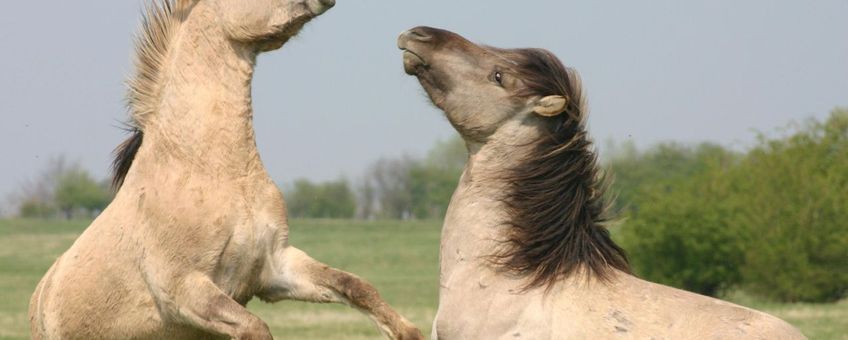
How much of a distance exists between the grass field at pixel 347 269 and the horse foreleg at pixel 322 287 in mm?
10645

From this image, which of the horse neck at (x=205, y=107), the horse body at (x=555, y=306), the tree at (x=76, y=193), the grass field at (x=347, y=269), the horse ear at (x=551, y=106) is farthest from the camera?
the tree at (x=76, y=193)

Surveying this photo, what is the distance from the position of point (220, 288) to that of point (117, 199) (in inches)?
32.2

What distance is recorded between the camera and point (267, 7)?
19.7ft

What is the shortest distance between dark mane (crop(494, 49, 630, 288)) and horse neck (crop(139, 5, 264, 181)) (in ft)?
4.22

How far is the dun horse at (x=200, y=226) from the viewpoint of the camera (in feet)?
18.9

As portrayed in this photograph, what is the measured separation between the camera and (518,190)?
564cm

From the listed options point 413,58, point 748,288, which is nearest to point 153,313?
point 413,58

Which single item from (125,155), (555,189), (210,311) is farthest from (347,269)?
(555,189)

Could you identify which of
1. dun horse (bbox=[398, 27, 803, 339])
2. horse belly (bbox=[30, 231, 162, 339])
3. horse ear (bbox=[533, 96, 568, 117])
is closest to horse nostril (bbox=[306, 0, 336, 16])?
dun horse (bbox=[398, 27, 803, 339])

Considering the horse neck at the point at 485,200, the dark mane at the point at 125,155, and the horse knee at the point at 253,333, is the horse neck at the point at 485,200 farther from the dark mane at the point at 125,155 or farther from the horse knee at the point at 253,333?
the dark mane at the point at 125,155

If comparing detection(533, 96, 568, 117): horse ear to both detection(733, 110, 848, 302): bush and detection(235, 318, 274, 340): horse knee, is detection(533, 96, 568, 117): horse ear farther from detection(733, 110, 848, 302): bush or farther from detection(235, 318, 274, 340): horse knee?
detection(733, 110, 848, 302): bush

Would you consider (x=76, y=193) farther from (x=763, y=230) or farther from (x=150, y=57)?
(x=150, y=57)

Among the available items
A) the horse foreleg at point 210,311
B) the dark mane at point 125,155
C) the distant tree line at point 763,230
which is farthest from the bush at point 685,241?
the horse foreleg at point 210,311

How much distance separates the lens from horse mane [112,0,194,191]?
20.7 ft
